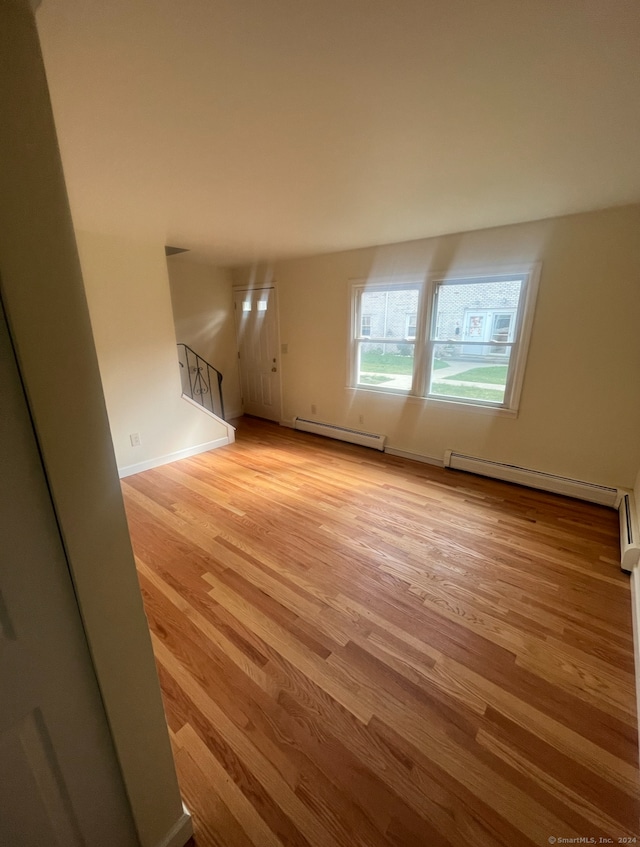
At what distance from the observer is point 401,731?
128 cm

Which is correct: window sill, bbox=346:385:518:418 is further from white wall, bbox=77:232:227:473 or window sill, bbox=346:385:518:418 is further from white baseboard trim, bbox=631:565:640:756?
white wall, bbox=77:232:227:473

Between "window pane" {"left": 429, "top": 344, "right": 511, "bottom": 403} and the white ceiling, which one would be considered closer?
the white ceiling

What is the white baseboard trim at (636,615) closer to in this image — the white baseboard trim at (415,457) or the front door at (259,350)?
the white baseboard trim at (415,457)

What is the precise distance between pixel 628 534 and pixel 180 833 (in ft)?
→ 9.25

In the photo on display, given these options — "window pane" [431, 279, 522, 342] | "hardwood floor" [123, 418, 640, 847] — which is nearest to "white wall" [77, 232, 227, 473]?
"hardwood floor" [123, 418, 640, 847]

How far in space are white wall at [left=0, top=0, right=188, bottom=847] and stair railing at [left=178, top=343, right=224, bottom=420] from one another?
420 centimetres

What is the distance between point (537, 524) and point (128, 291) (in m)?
4.15

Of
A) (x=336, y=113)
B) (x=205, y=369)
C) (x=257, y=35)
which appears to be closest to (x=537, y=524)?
(x=336, y=113)

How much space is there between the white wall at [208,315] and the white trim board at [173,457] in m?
1.30

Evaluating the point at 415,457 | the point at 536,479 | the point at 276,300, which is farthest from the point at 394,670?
the point at 276,300

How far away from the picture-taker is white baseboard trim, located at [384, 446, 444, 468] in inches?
146

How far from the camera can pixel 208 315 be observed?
4934 mm

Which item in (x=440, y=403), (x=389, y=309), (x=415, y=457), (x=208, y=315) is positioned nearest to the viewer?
(x=440, y=403)

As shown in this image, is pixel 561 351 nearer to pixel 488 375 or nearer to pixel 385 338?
pixel 488 375
